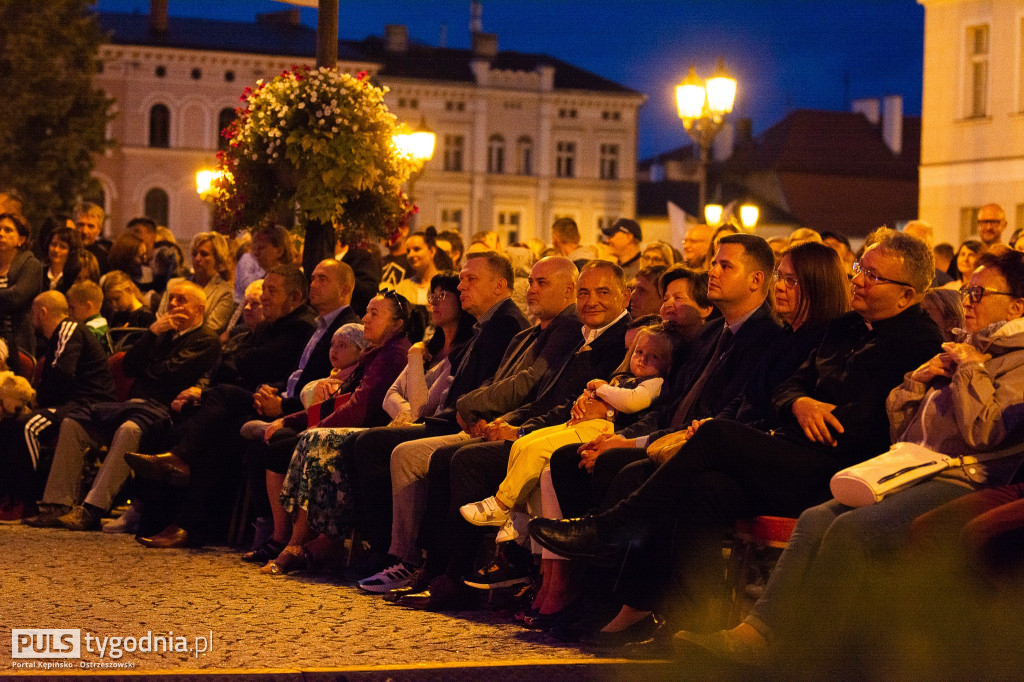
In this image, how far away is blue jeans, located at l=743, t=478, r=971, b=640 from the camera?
5730 millimetres

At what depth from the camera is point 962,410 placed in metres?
5.87

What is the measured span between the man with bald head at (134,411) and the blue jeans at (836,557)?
5.97m

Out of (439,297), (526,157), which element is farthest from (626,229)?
(526,157)

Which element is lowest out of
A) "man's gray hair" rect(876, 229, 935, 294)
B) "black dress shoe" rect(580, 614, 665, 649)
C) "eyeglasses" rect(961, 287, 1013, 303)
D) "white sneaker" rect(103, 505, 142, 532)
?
"white sneaker" rect(103, 505, 142, 532)

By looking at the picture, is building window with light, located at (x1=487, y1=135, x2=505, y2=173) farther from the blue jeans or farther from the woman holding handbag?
the blue jeans

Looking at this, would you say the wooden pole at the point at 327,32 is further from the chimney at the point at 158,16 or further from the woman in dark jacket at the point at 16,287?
the chimney at the point at 158,16

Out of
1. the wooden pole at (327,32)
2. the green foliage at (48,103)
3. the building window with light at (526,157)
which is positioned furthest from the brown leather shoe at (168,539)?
the building window with light at (526,157)

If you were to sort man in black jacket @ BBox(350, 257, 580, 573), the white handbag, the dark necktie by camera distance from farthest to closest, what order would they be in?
man in black jacket @ BBox(350, 257, 580, 573), the dark necktie, the white handbag

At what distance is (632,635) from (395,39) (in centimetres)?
6223

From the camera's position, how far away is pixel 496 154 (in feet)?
223

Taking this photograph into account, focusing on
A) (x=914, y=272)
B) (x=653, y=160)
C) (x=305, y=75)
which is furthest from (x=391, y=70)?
(x=914, y=272)

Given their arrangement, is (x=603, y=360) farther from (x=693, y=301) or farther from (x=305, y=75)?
(x=305, y=75)

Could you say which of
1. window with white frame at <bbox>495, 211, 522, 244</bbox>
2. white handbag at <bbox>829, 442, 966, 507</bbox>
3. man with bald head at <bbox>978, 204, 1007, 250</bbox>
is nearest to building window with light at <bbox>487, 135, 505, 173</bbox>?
window with white frame at <bbox>495, 211, 522, 244</bbox>

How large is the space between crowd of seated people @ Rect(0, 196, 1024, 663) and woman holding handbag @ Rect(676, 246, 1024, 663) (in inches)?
0.5
